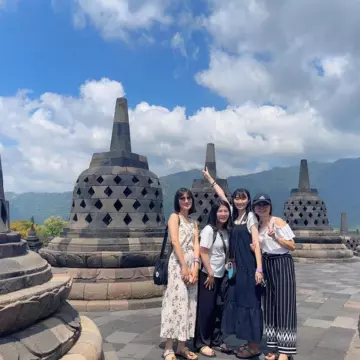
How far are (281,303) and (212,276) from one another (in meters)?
0.69

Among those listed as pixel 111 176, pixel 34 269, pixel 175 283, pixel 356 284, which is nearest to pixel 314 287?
pixel 356 284

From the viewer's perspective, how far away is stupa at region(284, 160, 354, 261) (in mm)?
14383

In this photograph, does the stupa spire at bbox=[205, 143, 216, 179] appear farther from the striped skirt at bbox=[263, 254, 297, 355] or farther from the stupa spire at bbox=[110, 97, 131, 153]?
→ the striped skirt at bbox=[263, 254, 297, 355]

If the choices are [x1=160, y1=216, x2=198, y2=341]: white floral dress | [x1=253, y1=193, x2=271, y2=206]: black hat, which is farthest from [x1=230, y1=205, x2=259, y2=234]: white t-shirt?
[x1=160, y1=216, x2=198, y2=341]: white floral dress

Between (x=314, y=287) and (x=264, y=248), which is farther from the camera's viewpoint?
(x=314, y=287)

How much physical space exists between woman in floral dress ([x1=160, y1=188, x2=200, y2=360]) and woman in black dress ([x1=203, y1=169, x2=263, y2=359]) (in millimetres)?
Result: 355

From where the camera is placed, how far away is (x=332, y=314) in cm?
583

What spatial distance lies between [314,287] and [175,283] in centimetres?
580

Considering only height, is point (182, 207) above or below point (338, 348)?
above

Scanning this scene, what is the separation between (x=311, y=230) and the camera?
49.2ft

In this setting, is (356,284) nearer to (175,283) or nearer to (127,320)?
(127,320)

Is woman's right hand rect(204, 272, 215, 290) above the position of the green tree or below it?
above

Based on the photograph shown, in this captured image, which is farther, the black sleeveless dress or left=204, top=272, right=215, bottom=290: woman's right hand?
left=204, top=272, right=215, bottom=290: woman's right hand

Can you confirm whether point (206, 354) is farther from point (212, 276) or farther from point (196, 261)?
point (196, 261)
